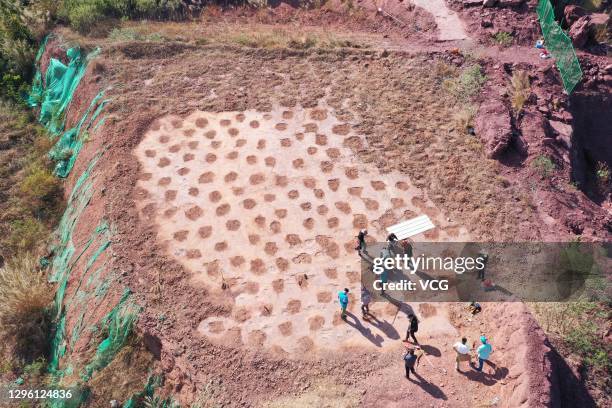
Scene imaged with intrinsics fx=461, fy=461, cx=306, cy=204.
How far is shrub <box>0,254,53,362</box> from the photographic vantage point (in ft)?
41.7

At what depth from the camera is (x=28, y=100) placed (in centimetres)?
1962

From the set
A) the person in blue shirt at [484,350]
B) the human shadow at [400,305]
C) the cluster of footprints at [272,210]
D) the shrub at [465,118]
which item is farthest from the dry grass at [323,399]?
the shrub at [465,118]

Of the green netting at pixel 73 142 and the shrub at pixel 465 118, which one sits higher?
the shrub at pixel 465 118

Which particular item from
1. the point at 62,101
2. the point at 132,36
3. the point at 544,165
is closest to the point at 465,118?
the point at 544,165

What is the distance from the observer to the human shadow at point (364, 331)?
11.5m

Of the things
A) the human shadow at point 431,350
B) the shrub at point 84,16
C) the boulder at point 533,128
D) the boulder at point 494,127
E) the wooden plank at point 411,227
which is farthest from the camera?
the shrub at point 84,16

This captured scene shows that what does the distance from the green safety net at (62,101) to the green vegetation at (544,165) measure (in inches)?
597

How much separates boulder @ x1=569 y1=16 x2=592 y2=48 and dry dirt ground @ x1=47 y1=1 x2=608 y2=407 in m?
5.14

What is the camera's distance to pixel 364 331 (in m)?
11.8

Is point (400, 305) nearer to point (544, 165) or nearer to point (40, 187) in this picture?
point (544, 165)

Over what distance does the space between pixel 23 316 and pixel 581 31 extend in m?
22.3

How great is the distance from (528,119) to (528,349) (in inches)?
354

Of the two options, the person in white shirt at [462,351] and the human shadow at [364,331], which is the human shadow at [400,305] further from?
the person in white shirt at [462,351]

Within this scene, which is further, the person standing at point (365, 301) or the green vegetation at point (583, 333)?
the person standing at point (365, 301)
